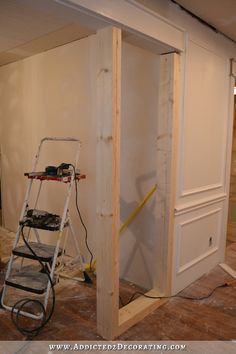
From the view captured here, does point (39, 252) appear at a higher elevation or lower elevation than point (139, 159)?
lower

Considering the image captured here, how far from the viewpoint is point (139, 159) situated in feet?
8.39

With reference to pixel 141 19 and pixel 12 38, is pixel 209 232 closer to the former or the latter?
pixel 141 19

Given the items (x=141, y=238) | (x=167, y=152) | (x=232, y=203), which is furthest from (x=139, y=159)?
(x=232, y=203)

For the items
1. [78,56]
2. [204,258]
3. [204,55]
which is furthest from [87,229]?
[204,55]

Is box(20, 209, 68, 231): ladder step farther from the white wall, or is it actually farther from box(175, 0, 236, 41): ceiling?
box(175, 0, 236, 41): ceiling

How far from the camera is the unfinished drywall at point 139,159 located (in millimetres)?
2422

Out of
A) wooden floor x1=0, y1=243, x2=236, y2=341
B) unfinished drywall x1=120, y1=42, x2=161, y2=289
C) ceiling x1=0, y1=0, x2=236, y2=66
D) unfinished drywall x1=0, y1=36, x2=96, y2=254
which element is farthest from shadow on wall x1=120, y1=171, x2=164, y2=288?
ceiling x1=0, y1=0, x2=236, y2=66

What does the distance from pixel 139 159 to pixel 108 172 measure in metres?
0.85

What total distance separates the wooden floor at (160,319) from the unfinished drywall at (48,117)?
718 millimetres

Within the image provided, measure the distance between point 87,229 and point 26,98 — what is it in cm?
185

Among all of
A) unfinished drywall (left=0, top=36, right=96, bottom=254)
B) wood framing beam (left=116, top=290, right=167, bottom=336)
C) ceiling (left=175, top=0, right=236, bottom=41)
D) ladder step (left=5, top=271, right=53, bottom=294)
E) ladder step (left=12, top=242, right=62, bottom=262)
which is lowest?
wood framing beam (left=116, top=290, right=167, bottom=336)

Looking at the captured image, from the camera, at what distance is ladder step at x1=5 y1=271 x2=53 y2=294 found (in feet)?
6.93

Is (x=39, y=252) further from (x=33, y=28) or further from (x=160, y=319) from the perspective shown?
(x=33, y=28)

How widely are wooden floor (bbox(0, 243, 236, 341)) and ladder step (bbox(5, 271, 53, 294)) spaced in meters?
0.25
